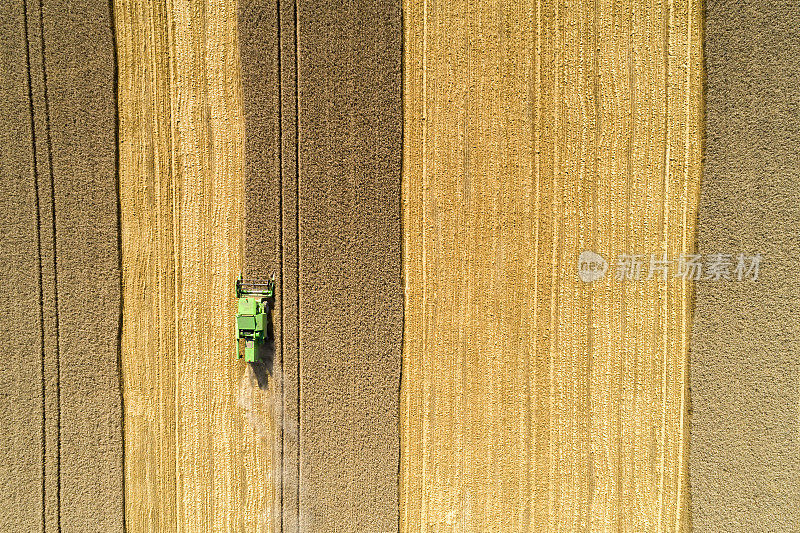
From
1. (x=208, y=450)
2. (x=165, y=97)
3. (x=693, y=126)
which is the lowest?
(x=208, y=450)

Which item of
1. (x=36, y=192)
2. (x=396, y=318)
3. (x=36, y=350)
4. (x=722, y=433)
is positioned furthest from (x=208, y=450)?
(x=722, y=433)

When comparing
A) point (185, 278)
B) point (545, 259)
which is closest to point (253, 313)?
point (185, 278)

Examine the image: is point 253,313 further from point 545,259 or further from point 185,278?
point 545,259

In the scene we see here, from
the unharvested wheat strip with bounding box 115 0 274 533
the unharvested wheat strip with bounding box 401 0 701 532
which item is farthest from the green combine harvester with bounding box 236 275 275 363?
the unharvested wheat strip with bounding box 401 0 701 532

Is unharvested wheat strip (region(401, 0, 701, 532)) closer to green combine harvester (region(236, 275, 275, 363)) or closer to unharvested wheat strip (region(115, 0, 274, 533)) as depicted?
green combine harvester (region(236, 275, 275, 363))

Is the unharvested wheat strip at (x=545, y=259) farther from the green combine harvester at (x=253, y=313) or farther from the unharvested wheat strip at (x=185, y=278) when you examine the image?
the unharvested wheat strip at (x=185, y=278)

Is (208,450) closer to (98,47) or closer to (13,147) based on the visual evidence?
(13,147)

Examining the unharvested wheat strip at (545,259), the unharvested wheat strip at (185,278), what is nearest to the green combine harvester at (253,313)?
the unharvested wheat strip at (185,278)

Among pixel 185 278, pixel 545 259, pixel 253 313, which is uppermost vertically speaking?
pixel 545 259
